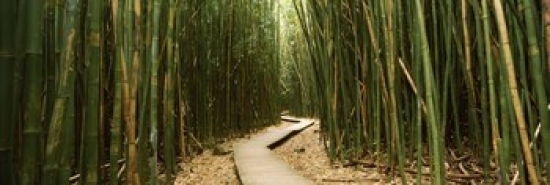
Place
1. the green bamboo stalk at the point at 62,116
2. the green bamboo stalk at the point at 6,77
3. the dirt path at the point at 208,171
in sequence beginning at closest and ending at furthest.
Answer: the green bamboo stalk at the point at 6,77
the green bamboo stalk at the point at 62,116
the dirt path at the point at 208,171

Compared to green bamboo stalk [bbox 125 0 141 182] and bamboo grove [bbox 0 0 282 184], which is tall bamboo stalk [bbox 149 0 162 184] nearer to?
bamboo grove [bbox 0 0 282 184]

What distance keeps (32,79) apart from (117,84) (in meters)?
0.56

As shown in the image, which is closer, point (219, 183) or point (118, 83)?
point (118, 83)

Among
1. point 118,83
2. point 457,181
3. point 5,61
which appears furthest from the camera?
point 457,181

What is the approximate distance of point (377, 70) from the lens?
7.30 feet

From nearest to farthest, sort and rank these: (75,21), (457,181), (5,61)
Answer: (5,61), (75,21), (457,181)

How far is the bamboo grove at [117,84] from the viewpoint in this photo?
86 cm

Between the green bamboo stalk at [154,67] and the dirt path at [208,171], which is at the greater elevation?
the green bamboo stalk at [154,67]

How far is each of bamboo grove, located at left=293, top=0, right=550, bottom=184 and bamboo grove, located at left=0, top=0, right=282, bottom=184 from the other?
100cm

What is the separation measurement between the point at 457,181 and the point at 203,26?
2.41m

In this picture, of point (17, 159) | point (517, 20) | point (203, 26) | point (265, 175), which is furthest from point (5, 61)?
→ point (203, 26)

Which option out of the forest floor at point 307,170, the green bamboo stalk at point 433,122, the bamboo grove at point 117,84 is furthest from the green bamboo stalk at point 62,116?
the forest floor at point 307,170

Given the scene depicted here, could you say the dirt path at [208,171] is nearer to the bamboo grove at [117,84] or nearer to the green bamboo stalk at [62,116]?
the bamboo grove at [117,84]

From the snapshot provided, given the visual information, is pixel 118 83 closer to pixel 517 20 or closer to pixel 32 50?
pixel 32 50
